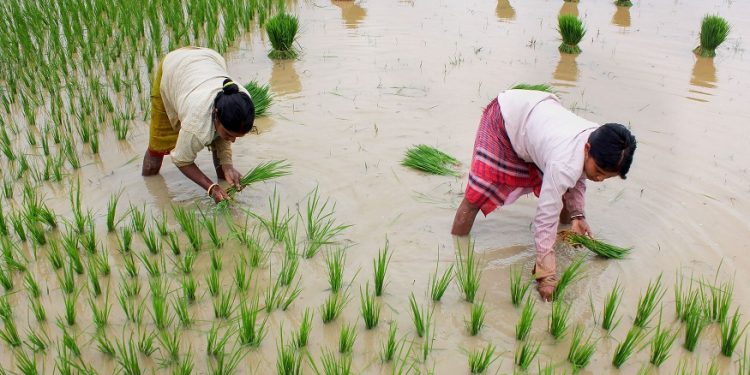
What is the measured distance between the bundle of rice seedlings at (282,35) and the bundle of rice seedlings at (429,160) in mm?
2242

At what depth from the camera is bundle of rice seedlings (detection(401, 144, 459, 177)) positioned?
3.92m

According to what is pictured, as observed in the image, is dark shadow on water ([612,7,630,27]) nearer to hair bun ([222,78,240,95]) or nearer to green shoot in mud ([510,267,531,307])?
green shoot in mud ([510,267,531,307])

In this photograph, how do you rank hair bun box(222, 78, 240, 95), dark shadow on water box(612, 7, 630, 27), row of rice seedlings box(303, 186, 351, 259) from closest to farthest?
hair bun box(222, 78, 240, 95) → row of rice seedlings box(303, 186, 351, 259) → dark shadow on water box(612, 7, 630, 27)

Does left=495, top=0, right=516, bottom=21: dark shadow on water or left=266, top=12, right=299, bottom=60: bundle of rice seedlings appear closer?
left=266, top=12, right=299, bottom=60: bundle of rice seedlings

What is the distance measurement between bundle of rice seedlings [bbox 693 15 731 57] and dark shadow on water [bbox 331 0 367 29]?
3598mm

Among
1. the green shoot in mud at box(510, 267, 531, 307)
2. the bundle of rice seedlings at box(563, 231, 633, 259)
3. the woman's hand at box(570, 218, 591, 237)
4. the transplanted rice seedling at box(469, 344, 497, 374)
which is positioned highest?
the woman's hand at box(570, 218, 591, 237)

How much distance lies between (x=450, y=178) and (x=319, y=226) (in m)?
1.02

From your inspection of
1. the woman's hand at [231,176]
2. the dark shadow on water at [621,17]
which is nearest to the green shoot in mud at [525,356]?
the woman's hand at [231,176]

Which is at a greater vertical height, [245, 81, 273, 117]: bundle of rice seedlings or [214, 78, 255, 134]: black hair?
[214, 78, 255, 134]: black hair

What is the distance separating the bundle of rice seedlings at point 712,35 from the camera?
19.9 feet

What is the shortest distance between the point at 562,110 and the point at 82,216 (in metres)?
2.50

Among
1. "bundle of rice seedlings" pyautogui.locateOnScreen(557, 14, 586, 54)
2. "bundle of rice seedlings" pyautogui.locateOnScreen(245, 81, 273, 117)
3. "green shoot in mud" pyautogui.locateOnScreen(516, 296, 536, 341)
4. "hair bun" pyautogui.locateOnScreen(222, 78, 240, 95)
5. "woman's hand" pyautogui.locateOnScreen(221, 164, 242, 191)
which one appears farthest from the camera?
"bundle of rice seedlings" pyautogui.locateOnScreen(557, 14, 586, 54)

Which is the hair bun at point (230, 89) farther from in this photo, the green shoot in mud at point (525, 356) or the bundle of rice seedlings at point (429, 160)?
the green shoot in mud at point (525, 356)

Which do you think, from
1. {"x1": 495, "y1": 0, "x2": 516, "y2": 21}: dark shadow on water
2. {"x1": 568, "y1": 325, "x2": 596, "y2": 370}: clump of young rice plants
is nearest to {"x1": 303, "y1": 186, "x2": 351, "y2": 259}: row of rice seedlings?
{"x1": 568, "y1": 325, "x2": 596, "y2": 370}: clump of young rice plants
